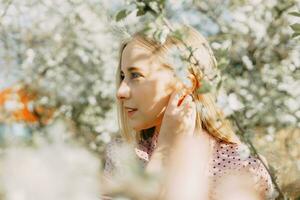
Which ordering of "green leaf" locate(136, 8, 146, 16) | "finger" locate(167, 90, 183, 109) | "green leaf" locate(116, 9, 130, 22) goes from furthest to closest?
"finger" locate(167, 90, 183, 109) < "green leaf" locate(116, 9, 130, 22) < "green leaf" locate(136, 8, 146, 16)

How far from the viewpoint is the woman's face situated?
1.85 metres

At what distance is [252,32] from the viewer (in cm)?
518

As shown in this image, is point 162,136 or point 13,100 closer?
point 162,136

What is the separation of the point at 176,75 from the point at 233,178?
0.33m

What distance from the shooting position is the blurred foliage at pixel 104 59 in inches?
185

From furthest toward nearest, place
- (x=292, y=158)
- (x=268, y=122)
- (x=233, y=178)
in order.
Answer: (x=268, y=122)
(x=292, y=158)
(x=233, y=178)

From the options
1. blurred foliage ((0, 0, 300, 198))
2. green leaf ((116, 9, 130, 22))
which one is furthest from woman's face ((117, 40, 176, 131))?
A: blurred foliage ((0, 0, 300, 198))

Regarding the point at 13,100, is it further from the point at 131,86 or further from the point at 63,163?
the point at 63,163

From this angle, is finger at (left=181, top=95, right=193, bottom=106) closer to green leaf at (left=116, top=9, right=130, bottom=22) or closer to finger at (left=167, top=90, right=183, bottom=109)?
finger at (left=167, top=90, right=183, bottom=109)

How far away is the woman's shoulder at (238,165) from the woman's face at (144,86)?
218mm

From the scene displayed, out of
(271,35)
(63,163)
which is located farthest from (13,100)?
(63,163)

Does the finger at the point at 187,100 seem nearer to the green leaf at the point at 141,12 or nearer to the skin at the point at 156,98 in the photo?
the skin at the point at 156,98

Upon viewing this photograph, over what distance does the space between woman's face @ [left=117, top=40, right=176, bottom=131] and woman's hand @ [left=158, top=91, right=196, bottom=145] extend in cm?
6

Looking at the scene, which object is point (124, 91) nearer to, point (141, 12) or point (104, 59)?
point (141, 12)
